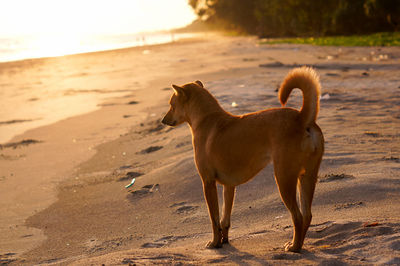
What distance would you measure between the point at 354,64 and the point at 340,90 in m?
Result: 7.22

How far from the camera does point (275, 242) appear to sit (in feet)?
15.4

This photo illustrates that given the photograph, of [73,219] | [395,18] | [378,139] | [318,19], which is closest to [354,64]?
[378,139]

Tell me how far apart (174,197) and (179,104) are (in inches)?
75.5

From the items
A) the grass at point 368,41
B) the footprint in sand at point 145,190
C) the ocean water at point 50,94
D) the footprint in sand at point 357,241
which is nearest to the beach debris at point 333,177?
the footprint in sand at point 357,241

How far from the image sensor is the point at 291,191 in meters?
4.14

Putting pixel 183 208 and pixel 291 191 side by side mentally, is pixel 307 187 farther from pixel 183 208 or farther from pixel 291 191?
pixel 183 208

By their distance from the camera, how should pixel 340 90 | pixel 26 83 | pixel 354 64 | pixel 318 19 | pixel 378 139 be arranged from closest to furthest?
pixel 378 139, pixel 340 90, pixel 354 64, pixel 26 83, pixel 318 19

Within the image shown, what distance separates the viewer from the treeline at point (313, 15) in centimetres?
4175

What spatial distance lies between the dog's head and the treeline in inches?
1439

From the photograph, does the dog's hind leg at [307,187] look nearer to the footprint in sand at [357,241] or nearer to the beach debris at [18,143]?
the footprint in sand at [357,241]

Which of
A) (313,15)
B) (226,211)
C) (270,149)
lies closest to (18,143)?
(226,211)

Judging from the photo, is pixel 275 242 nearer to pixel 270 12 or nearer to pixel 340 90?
pixel 340 90

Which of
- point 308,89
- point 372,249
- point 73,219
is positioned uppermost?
point 308,89

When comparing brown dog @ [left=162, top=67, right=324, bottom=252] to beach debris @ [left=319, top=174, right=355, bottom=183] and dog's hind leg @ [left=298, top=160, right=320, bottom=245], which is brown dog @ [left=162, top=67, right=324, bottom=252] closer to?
dog's hind leg @ [left=298, top=160, right=320, bottom=245]
